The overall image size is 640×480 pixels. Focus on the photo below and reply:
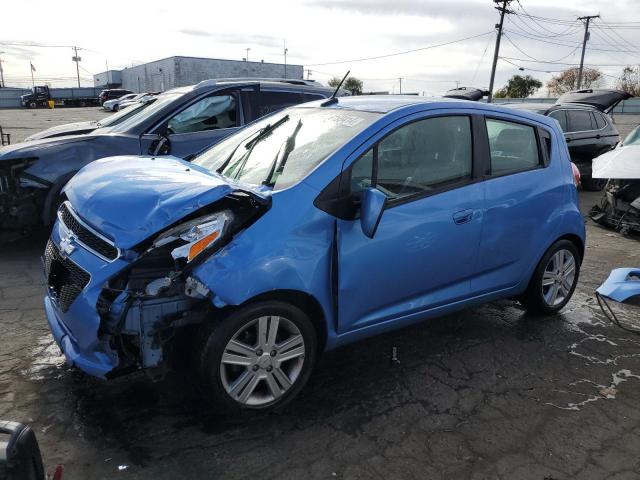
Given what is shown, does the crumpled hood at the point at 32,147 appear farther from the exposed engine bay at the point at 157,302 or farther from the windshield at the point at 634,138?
the windshield at the point at 634,138

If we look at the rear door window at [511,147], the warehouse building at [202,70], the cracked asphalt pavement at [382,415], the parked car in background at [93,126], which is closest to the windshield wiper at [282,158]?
the cracked asphalt pavement at [382,415]

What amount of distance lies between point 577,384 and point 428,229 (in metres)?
1.46

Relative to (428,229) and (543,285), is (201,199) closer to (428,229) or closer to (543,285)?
(428,229)

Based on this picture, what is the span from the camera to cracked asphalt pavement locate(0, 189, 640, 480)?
266 centimetres

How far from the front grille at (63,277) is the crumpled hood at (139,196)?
0.87 ft

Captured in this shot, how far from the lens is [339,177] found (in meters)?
3.08

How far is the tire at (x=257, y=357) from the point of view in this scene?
2.75 meters

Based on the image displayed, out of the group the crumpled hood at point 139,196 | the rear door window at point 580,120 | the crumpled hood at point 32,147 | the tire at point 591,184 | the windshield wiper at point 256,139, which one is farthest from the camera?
the tire at point 591,184

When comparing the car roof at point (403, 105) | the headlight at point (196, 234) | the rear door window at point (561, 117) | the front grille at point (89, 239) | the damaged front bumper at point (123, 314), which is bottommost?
the damaged front bumper at point (123, 314)

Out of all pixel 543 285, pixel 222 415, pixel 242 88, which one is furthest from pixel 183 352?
pixel 242 88

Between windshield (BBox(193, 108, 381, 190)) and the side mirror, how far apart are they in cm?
41

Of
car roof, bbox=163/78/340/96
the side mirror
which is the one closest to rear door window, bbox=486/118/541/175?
the side mirror

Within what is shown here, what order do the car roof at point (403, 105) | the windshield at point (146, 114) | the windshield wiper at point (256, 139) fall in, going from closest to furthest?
the car roof at point (403, 105) < the windshield wiper at point (256, 139) < the windshield at point (146, 114)

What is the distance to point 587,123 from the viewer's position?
11.3m
